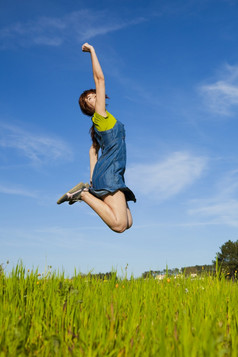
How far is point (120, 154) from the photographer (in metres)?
6.16

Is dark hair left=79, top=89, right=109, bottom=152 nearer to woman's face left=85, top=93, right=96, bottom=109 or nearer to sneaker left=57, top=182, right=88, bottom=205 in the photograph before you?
woman's face left=85, top=93, right=96, bottom=109

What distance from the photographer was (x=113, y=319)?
347cm

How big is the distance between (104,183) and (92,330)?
3.00 metres

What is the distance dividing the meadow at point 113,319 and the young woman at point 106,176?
3.30 feet

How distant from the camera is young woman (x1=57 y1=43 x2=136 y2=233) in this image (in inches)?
233

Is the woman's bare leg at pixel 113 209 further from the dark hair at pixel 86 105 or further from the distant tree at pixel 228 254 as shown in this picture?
the distant tree at pixel 228 254

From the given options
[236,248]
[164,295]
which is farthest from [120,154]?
[236,248]

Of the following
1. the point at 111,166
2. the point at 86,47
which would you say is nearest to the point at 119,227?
the point at 111,166

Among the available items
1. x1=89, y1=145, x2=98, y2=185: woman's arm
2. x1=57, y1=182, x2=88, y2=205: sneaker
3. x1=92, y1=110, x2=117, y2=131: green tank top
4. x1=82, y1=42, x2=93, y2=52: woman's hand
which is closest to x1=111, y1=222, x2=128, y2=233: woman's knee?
x1=57, y1=182, x2=88, y2=205: sneaker

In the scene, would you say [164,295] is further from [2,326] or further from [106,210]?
[2,326]

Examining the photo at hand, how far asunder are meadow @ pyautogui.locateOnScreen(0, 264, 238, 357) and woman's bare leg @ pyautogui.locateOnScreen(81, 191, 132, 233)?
2.71ft

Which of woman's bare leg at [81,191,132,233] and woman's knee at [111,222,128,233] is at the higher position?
woman's bare leg at [81,191,132,233]

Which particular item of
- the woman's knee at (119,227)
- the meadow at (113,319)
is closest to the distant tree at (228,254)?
the meadow at (113,319)

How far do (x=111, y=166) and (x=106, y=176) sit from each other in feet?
0.59
